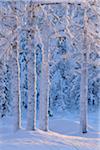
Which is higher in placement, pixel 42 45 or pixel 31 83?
pixel 42 45

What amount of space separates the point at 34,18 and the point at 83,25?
3.29 meters

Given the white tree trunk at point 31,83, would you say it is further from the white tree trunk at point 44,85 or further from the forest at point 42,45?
the white tree trunk at point 44,85

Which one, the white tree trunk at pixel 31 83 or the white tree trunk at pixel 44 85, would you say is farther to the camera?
the white tree trunk at pixel 44 85

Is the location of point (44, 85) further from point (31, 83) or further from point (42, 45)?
point (42, 45)

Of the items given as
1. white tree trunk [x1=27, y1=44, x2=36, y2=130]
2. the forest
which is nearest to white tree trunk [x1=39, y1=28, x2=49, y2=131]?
the forest

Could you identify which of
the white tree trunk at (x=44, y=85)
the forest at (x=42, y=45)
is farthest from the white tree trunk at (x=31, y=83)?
the white tree trunk at (x=44, y=85)

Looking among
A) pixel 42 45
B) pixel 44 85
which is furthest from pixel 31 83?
pixel 42 45

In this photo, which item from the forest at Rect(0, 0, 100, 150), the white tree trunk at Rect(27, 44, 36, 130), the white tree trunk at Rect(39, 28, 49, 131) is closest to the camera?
the forest at Rect(0, 0, 100, 150)

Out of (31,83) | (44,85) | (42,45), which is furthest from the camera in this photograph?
(44,85)

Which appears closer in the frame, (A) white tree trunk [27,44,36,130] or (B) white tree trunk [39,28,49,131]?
(A) white tree trunk [27,44,36,130]

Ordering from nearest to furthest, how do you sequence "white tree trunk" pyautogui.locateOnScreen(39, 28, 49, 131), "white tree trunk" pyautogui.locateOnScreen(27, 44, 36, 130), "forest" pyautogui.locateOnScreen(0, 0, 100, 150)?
"forest" pyautogui.locateOnScreen(0, 0, 100, 150) → "white tree trunk" pyautogui.locateOnScreen(27, 44, 36, 130) → "white tree trunk" pyautogui.locateOnScreen(39, 28, 49, 131)

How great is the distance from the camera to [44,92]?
17.0 metres

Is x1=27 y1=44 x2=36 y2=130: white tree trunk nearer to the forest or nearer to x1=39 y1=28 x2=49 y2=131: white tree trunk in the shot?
the forest

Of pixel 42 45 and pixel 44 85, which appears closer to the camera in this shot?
pixel 42 45
